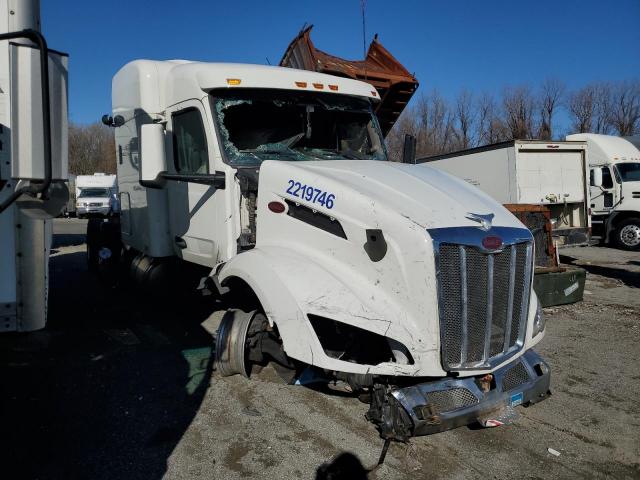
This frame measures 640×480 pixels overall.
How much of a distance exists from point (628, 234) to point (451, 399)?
46.1 feet

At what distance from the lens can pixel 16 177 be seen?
7.32 ft

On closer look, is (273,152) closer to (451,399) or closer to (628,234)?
(451,399)

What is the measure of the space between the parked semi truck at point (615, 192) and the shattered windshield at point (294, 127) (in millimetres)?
11599

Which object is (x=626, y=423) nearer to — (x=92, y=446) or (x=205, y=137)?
(x=92, y=446)

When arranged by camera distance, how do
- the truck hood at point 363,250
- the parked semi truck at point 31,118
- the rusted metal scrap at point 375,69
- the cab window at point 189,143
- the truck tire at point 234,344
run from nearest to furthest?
1. the parked semi truck at point 31,118
2. the truck hood at point 363,250
3. the truck tire at point 234,344
4. the cab window at point 189,143
5. the rusted metal scrap at point 375,69

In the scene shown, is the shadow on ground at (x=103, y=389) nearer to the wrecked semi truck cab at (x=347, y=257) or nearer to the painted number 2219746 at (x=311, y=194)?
the wrecked semi truck cab at (x=347, y=257)

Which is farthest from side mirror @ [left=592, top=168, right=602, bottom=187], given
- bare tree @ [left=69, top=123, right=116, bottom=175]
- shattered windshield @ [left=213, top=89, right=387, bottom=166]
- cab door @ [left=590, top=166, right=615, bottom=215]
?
bare tree @ [left=69, top=123, right=116, bottom=175]

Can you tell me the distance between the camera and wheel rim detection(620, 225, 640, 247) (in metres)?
14.3

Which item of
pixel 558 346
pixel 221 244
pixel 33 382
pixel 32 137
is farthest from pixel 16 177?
pixel 558 346

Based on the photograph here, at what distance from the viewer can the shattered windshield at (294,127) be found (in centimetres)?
482

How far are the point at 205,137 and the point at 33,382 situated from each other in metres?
2.77

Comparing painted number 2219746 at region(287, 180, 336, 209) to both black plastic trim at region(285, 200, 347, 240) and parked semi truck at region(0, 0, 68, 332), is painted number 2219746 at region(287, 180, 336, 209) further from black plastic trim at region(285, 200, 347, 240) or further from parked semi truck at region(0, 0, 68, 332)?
parked semi truck at region(0, 0, 68, 332)

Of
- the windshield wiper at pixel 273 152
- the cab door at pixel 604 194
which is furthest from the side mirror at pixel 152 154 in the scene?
the cab door at pixel 604 194

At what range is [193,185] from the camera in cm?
518
